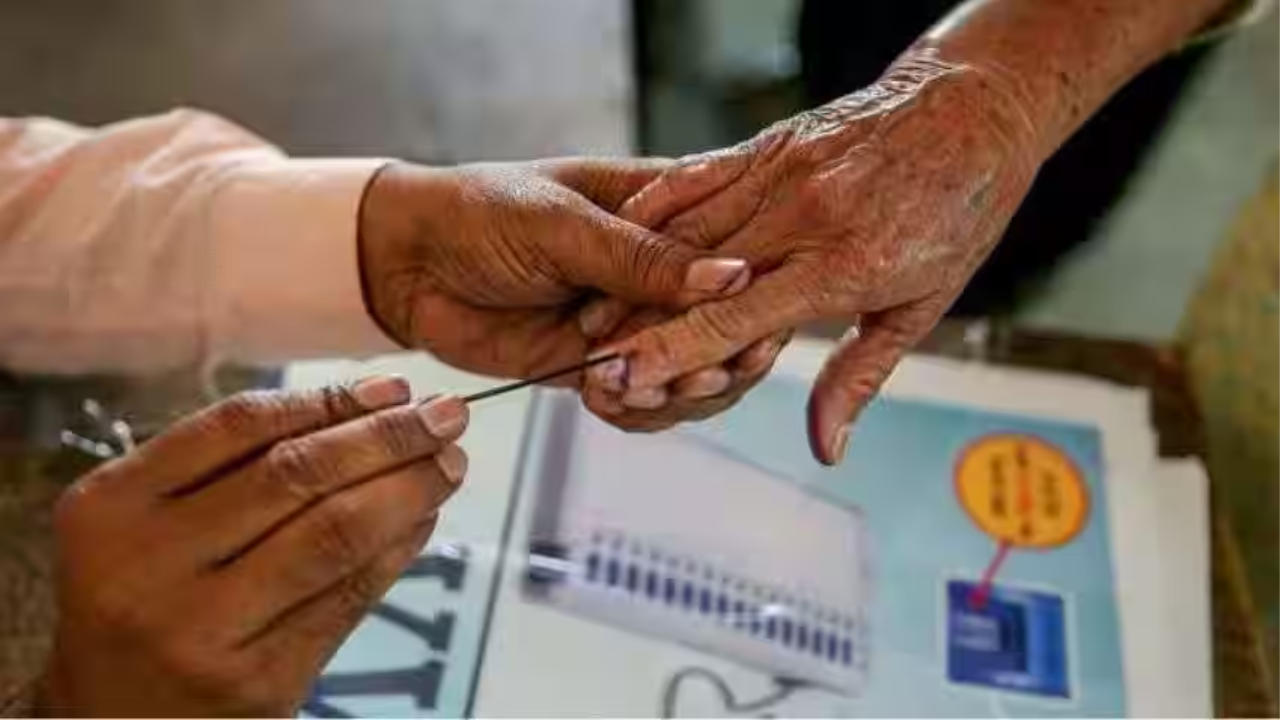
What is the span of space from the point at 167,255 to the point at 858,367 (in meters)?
0.36

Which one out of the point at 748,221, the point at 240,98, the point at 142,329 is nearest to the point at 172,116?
the point at 142,329

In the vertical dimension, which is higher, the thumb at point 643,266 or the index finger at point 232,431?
the thumb at point 643,266

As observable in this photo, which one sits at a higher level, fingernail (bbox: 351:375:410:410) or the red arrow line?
the red arrow line

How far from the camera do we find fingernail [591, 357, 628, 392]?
26.3 inches

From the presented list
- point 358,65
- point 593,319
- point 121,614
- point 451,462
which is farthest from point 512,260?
point 358,65

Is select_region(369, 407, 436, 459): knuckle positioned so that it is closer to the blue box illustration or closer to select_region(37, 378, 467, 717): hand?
select_region(37, 378, 467, 717): hand

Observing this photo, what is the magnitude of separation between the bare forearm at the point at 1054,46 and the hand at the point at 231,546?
1.07 feet

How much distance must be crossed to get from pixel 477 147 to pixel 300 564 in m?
0.71

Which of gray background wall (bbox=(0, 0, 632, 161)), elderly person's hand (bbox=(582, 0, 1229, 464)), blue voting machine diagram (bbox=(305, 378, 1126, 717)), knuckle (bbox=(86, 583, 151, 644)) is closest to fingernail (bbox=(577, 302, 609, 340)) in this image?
elderly person's hand (bbox=(582, 0, 1229, 464))

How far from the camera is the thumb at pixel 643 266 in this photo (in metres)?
0.66

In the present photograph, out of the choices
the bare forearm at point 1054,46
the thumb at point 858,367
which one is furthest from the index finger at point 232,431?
the bare forearm at point 1054,46

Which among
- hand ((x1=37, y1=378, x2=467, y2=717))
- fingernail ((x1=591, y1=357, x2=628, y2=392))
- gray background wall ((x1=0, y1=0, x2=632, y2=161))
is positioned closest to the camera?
hand ((x1=37, y1=378, x2=467, y2=717))

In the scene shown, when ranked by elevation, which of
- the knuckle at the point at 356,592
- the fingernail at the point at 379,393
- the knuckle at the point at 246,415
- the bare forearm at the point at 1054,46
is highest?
the bare forearm at the point at 1054,46

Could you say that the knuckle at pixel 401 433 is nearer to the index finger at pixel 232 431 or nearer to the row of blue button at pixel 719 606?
the index finger at pixel 232 431
